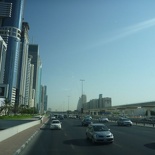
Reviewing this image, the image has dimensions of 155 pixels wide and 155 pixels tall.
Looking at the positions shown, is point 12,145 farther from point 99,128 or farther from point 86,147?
point 99,128

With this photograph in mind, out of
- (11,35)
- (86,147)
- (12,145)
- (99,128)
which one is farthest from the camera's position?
(11,35)

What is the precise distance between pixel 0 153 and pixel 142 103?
324ft

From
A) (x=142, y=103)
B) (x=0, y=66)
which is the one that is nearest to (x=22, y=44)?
(x=0, y=66)

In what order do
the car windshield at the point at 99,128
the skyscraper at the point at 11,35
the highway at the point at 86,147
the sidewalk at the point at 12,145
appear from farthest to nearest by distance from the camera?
1. the skyscraper at the point at 11,35
2. the car windshield at the point at 99,128
3. the highway at the point at 86,147
4. the sidewalk at the point at 12,145

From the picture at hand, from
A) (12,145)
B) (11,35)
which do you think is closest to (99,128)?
(12,145)

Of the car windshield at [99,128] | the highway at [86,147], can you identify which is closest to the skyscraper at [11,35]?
the highway at [86,147]

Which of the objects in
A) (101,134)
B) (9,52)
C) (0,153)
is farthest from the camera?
(9,52)

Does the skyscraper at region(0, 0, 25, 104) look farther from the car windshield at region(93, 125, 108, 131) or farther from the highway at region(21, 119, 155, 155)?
the car windshield at region(93, 125, 108, 131)

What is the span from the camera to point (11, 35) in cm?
15938

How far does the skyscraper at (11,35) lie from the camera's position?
158 meters

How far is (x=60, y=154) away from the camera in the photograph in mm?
13875

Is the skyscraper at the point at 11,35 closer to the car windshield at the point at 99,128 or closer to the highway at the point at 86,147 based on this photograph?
the highway at the point at 86,147

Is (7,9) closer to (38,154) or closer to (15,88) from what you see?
(15,88)

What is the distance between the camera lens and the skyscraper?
157625mm
